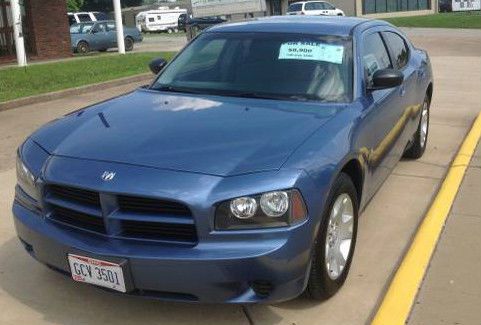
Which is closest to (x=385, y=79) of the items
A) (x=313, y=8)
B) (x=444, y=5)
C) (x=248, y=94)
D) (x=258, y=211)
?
(x=248, y=94)

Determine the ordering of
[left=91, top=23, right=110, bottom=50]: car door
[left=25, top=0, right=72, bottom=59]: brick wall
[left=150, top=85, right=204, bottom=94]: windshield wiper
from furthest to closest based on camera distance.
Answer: [left=91, top=23, right=110, bottom=50]: car door, [left=25, top=0, right=72, bottom=59]: brick wall, [left=150, top=85, right=204, bottom=94]: windshield wiper

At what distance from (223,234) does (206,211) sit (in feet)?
0.45

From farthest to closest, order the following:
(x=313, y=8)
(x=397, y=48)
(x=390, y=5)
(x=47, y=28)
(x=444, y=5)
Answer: (x=444, y=5), (x=390, y=5), (x=313, y=8), (x=47, y=28), (x=397, y=48)

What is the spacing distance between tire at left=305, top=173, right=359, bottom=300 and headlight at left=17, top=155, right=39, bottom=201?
156cm

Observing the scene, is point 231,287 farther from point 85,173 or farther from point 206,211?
point 85,173

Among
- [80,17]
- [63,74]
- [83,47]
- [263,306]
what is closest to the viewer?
[263,306]

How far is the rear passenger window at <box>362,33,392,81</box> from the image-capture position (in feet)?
15.2

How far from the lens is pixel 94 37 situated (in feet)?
87.9

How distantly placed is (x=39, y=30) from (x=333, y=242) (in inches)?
756

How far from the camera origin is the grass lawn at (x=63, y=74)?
11.4 metres

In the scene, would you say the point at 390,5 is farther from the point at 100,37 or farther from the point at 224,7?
the point at 224,7

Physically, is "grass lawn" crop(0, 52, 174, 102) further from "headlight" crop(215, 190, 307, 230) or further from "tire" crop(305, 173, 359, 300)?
"headlight" crop(215, 190, 307, 230)

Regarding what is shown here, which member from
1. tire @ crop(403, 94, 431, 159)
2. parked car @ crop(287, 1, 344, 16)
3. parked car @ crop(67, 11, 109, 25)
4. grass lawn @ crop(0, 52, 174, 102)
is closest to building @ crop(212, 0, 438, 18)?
parked car @ crop(287, 1, 344, 16)

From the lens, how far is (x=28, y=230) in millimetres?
3404
